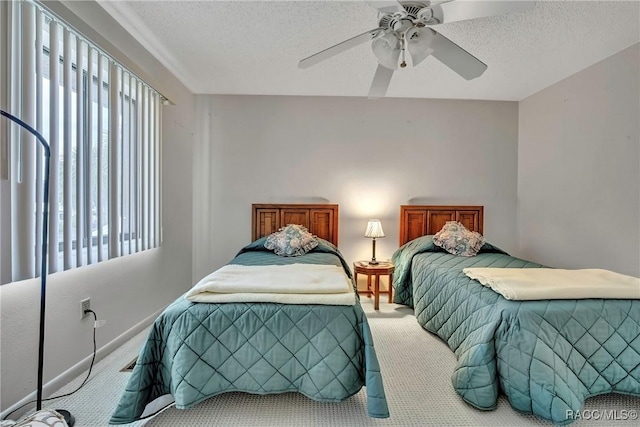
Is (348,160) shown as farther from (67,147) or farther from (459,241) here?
(67,147)

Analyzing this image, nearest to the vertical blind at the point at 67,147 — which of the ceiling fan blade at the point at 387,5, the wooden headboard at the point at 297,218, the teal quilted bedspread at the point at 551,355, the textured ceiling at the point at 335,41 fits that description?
the textured ceiling at the point at 335,41

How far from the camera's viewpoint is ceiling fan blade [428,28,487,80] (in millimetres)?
1874

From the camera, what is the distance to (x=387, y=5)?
1.59 metres

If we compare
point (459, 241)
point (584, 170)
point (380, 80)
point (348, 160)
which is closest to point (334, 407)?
point (459, 241)

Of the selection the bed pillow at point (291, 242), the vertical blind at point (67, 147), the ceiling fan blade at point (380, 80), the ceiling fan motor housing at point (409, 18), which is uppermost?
the ceiling fan motor housing at point (409, 18)

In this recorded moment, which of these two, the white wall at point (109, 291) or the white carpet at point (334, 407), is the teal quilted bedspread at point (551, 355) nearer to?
the white carpet at point (334, 407)

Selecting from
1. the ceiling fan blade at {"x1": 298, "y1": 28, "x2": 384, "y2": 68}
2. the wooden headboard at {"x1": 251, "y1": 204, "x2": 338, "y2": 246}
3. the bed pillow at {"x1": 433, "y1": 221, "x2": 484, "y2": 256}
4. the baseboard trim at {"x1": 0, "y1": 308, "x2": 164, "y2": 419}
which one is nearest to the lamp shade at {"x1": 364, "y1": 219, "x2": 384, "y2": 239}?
the wooden headboard at {"x1": 251, "y1": 204, "x2": 338, "y2": 246}

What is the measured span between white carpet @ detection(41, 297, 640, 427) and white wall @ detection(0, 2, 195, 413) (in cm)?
21

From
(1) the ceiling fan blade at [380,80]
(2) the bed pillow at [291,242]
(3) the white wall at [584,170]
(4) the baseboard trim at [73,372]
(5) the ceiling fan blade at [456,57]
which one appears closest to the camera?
(4) the baseboard trim at [73,372]

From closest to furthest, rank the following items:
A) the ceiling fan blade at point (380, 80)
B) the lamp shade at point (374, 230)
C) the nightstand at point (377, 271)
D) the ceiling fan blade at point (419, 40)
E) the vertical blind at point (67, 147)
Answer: the vertical blind at point (67, 147) < the ceiling fan blade at point (419, 40) < the ceiling fan blade at point (380, 80) < the nightstand at point (377, 271) < the lamp shade at point (374, 230)

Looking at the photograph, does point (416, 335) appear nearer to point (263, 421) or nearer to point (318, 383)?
point (318, 383)

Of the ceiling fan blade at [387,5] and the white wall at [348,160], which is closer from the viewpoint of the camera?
the ceiling fan blade at [387,5]

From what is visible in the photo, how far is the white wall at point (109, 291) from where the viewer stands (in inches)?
61.0

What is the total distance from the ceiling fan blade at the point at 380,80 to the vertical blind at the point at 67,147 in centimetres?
188
